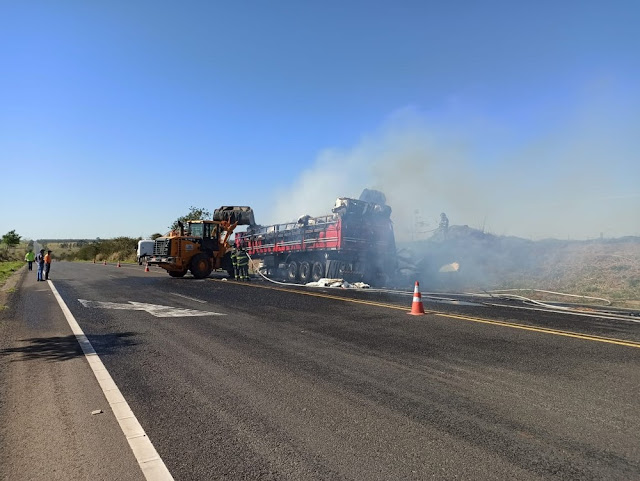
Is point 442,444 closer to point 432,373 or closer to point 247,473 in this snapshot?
point 247,473

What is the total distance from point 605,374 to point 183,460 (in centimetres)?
452

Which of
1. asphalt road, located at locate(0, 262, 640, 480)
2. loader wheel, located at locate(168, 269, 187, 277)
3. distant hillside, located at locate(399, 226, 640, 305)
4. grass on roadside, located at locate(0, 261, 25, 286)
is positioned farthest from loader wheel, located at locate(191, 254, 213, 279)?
asphalt road, located at locate(0, 262, 640, 480)

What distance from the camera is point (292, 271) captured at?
2106 centimetres

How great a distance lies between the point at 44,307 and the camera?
1147 cm

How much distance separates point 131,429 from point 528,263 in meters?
20.1

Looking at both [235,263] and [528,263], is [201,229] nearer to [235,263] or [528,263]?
[235,263]

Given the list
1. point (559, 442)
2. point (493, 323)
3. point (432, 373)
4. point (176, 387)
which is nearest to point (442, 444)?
point (559, 442)

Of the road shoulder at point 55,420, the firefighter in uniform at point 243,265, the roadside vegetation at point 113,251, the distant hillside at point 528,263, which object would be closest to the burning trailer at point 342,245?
the firefighter in uniform at point 243,265

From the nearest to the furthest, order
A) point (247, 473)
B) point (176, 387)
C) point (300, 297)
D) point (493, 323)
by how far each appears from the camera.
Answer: point (247, 473), point (176, 387), point (493, 323), point (300, 297)

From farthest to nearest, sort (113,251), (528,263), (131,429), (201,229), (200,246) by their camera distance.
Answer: (113,251) < (201,229) < (200,246) < (528,263) < (131,429)

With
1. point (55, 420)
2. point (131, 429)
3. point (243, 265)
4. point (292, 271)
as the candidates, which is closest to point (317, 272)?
point (292, 271)

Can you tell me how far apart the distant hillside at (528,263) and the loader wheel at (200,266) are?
31.6ft

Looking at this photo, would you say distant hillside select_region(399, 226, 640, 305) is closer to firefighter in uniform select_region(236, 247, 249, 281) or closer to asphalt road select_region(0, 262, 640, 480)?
firefighter in uniform select_region(236, 247, 249, 281)

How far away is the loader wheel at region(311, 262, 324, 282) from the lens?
1941cm
